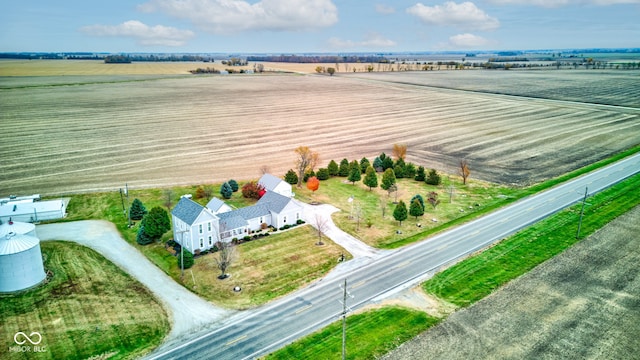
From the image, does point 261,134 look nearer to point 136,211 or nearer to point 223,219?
point 136,211

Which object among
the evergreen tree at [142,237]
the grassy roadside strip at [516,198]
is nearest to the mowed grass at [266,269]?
the evergreen tree at [142,237]

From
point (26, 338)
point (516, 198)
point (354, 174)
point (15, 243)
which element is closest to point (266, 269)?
point (26, 338)

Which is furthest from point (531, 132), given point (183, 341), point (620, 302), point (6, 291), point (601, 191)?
point (6, 291)

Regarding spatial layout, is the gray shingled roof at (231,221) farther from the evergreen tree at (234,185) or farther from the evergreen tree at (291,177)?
the evergreen tree at (291,177)

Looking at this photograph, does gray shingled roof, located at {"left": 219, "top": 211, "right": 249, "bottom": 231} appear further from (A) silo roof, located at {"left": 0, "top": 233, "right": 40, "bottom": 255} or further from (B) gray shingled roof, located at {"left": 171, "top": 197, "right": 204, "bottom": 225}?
(A) silo roof, located at {"left": 0, "top": 233, "right": 40, "bottom": 255}

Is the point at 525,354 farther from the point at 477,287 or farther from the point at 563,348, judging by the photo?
the point at 477,287

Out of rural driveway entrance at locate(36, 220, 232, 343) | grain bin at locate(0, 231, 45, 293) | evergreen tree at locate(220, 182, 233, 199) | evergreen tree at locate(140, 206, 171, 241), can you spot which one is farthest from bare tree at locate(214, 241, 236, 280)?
grain bin at locate(0, 231, 45, 293)
